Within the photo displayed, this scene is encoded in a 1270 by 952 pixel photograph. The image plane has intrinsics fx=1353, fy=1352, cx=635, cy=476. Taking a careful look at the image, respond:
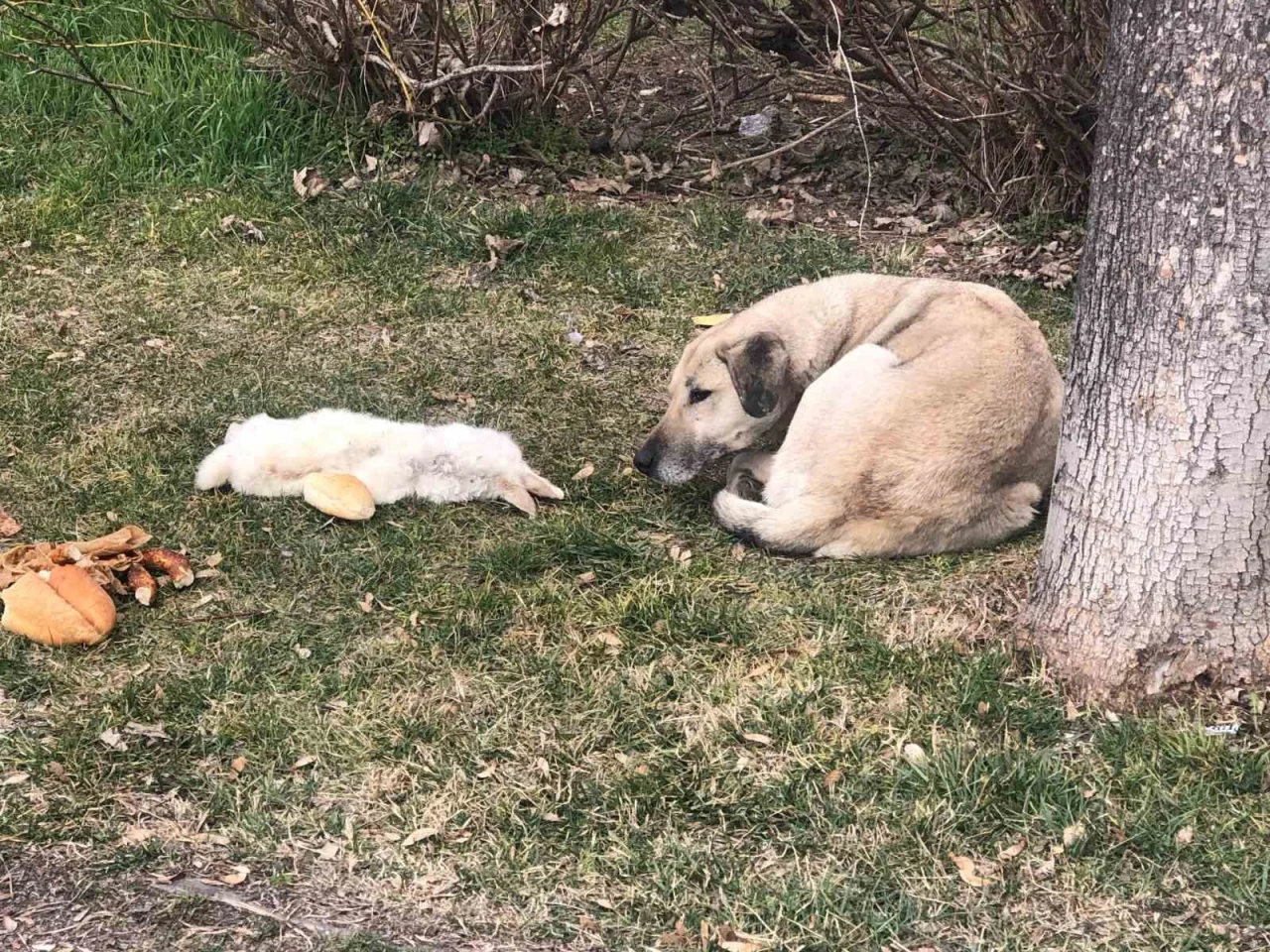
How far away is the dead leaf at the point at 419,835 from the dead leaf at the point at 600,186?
15.9 feet

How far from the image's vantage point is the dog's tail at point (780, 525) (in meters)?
4.45

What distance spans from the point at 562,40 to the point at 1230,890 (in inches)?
217

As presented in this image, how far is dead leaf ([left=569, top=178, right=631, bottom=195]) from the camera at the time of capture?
7.64 meters

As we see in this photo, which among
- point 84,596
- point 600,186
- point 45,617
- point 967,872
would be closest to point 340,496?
point 84,596

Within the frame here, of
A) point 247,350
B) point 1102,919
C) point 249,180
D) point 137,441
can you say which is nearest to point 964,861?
point 1102,919

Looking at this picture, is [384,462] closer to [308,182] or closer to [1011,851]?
[1011,851]

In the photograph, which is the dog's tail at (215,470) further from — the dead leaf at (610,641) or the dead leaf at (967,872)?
the dead leaf at (967,872)

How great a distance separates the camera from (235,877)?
3.34 m

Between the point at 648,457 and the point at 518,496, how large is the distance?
512 mm

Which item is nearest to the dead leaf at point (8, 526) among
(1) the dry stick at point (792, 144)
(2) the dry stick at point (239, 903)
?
(2) the dry stick at point (239, 903)

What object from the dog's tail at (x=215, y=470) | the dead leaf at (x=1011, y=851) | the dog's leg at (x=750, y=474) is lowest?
the dog's tail at (x=215, y=470)

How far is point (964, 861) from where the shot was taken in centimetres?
334

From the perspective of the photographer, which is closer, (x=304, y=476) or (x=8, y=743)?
(x=8, y=743)

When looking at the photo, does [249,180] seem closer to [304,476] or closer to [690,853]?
[304,476]
